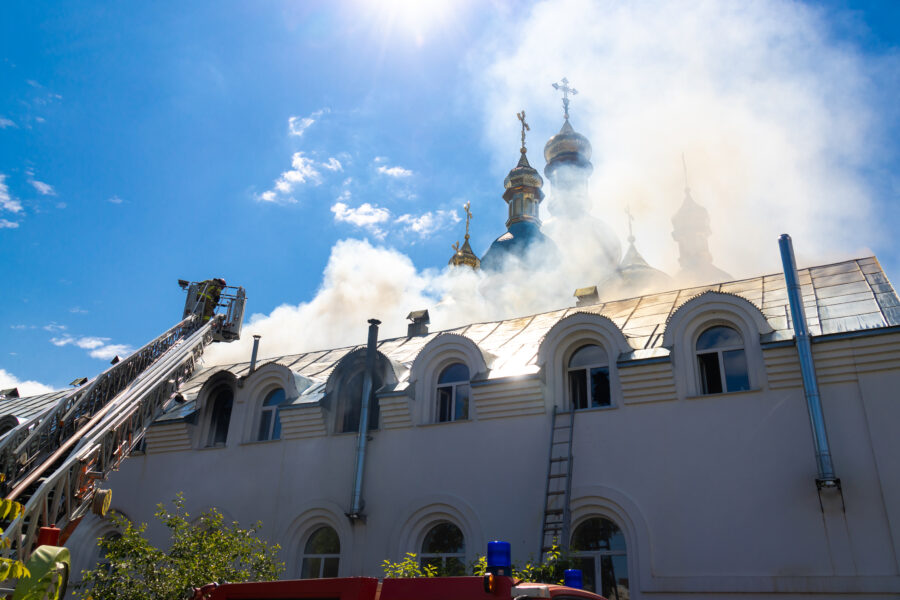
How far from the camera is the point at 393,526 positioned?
13.8 meters

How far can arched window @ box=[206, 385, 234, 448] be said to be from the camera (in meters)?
17.4

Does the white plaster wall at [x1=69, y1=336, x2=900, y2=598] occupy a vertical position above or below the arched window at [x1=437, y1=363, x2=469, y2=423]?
below

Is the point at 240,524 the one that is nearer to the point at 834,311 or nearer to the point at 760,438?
the point at 760,438

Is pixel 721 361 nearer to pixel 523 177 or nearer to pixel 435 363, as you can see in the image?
pixel 435 363

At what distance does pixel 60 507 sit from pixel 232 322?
8.62 m

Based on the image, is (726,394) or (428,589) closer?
(428,589)

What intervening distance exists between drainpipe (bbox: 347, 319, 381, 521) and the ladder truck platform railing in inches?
173

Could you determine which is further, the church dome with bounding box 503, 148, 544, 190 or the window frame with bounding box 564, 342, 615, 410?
the church dome with bounding box 503, 148, 544, 190

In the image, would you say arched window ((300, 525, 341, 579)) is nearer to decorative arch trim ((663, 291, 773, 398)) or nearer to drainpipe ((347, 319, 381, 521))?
drainpipe ((347, 319, 381, 521))

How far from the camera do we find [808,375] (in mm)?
11008

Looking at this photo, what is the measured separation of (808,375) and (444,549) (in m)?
7.02

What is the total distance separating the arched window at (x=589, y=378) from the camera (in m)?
13.2

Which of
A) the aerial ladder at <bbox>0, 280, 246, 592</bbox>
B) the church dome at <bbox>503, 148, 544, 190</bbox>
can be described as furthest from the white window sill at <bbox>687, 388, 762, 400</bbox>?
the church dome at <bbox>503, 148, 544, 190</bbox>

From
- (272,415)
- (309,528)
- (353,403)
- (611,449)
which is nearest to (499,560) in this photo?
(611,449)
